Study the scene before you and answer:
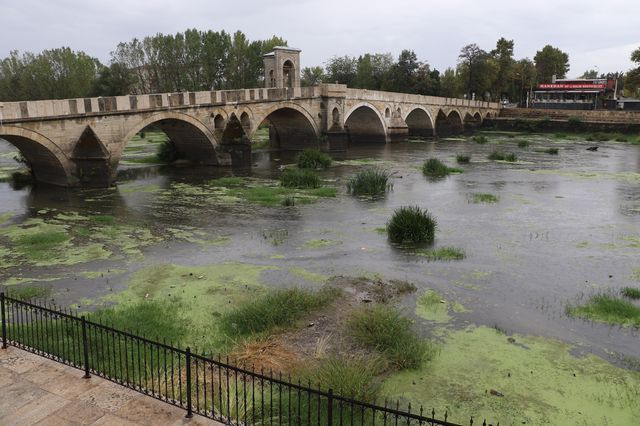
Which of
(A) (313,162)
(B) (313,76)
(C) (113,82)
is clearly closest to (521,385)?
(A) (313,162)

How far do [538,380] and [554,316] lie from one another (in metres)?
2.69

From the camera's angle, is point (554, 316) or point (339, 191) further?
point (339, 191)

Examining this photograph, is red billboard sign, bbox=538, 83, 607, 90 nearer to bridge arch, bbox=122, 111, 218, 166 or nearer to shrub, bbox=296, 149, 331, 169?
shrub, bbox=296, 149, 331, 169

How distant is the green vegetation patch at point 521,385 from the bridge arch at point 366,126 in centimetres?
3959

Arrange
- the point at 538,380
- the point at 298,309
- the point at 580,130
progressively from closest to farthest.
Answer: the point at 538,380, the point at 298,309, the point at 580,130

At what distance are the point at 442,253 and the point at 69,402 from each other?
999 cm

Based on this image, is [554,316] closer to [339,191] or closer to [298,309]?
[298,309]

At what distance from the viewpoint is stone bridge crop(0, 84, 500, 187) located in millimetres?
22781

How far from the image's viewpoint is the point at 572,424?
22.7 ft

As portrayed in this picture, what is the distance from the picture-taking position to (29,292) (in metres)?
11.4

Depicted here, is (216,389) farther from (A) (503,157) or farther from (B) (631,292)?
(A) (503,157)

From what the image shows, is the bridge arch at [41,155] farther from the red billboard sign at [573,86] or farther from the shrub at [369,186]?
the red billboard sign at [573,86]

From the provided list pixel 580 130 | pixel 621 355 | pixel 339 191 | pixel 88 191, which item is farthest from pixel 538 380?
pixel 580 130

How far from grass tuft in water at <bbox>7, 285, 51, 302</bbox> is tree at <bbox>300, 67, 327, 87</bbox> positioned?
7438 centimetres
